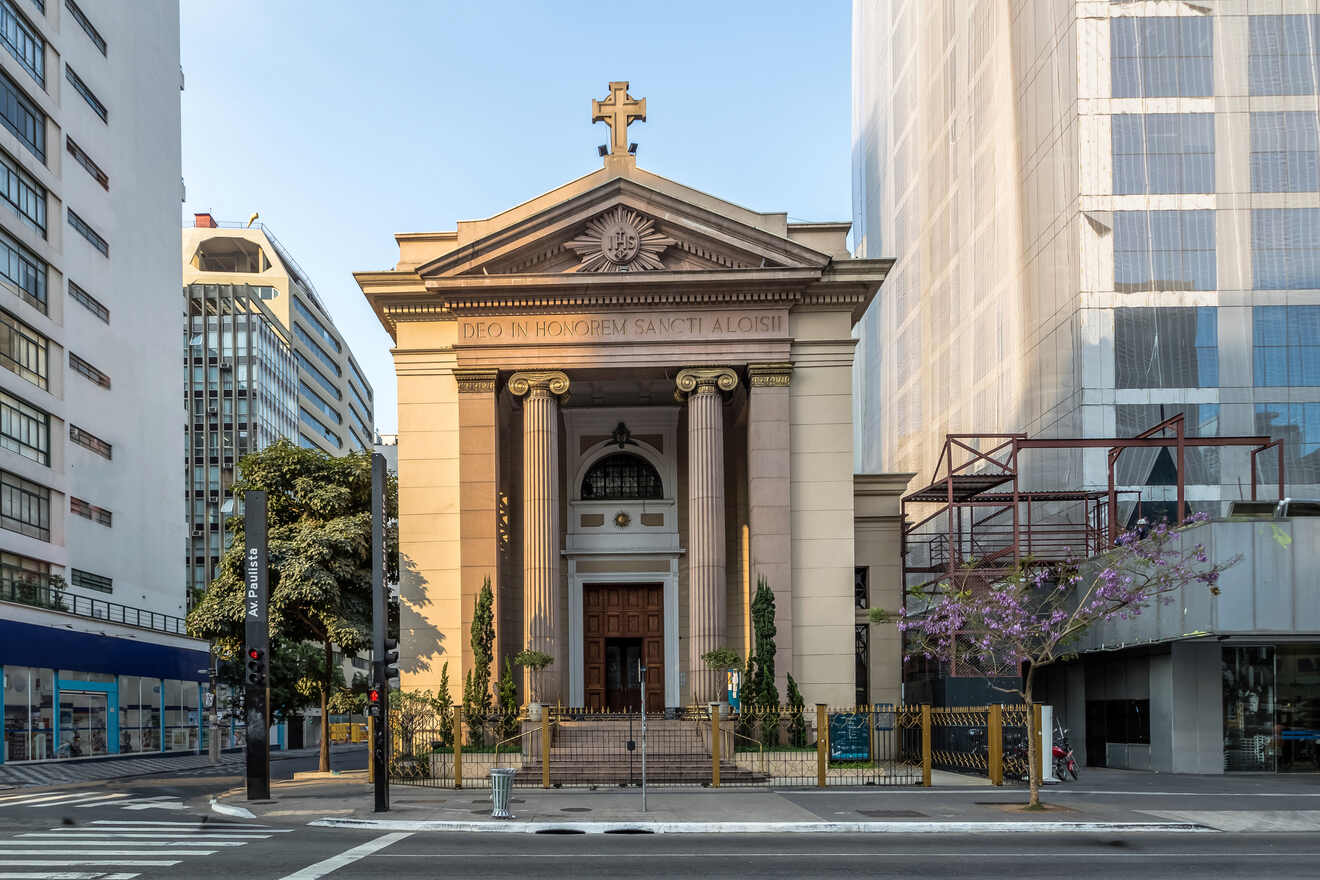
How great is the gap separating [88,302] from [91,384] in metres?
3.81

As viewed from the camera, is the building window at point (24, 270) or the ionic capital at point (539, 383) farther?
the building window at point (24, 270)

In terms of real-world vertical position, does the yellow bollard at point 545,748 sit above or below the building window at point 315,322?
below

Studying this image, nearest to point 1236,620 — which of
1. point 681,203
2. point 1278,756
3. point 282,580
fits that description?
point 1278,756

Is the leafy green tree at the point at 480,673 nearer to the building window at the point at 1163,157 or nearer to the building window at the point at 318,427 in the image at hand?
the building window at the point at 1163,157

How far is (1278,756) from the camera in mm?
A: 33406

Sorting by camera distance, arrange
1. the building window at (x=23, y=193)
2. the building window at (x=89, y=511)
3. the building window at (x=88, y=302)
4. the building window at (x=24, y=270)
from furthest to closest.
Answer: the building window at (x=88, y=302)
the building window at (x=89, y=511)
the building window at (x=23, y=193)
the building window at (x=24, y=270)

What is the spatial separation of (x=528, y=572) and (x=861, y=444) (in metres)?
53.0

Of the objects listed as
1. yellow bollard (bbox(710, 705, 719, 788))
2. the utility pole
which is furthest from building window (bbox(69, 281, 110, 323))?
yellow bollard (bbox(710, 705, 719, 788))

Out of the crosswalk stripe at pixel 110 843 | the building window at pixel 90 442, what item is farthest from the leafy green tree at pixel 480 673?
the building window at pixel 90 442

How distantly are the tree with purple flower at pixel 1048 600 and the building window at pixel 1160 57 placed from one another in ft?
61.8

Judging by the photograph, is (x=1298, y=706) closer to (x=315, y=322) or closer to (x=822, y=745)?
(x=822, y=745)

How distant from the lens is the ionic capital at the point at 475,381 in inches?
1484

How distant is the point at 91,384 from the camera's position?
188 ft

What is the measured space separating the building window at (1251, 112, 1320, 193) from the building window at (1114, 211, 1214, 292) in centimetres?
231
